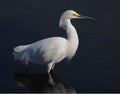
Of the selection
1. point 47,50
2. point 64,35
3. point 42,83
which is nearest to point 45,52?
point 47,50

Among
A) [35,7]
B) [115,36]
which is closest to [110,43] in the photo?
[115,36]

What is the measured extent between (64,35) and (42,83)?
212cm

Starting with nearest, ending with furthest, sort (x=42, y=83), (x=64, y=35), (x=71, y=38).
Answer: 1. (x=42, y=83)
2. (x=71, y=38)
3. (x=64, y=35)

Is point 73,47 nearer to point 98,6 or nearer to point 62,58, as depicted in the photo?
point 62,58

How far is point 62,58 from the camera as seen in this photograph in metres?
8.90

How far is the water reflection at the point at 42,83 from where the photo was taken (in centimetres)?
831

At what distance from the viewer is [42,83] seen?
8.59 metres

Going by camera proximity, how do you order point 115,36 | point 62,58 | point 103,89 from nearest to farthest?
point 103,89 → point 62,58 → point 115,36

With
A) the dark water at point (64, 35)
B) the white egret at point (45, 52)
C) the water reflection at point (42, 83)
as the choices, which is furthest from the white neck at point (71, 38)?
the water reflection at point (42, 83)

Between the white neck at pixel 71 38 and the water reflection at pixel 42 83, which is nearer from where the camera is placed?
the water reflection at pixel 42 83

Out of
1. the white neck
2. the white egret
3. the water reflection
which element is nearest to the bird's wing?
the white egret

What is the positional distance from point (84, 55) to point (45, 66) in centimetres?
83

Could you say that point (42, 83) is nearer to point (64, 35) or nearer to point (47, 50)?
point (47, 50)

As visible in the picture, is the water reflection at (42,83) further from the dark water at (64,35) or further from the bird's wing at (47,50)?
the bird's wing at (47,50)
